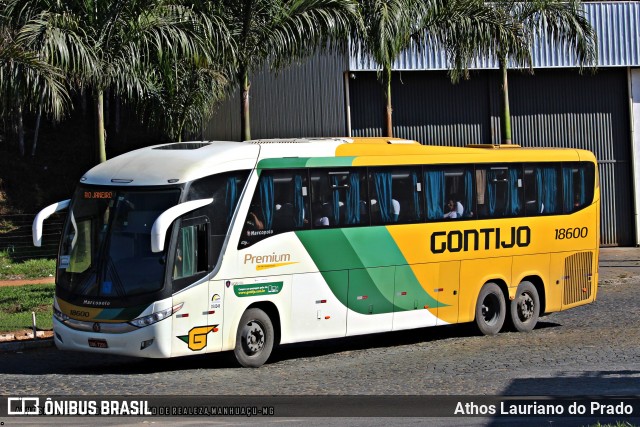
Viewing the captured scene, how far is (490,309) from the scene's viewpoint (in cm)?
2064

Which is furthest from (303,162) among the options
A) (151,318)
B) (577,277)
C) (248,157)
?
(577,277)

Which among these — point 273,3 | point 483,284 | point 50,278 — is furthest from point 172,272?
point 50,278

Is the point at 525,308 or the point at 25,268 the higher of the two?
Result: the point at 25,268

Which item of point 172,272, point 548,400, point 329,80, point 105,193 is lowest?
point 548,400

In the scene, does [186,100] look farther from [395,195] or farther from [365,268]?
[365,268]

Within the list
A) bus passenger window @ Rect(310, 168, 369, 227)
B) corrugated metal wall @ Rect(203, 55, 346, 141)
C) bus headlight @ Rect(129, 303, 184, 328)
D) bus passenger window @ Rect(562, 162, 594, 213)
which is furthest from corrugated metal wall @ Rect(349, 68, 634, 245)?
bus headlight @ Rect(129, 303, 184, 328)

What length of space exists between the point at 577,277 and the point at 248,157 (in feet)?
27.6

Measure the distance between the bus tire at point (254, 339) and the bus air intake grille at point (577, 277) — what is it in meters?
7.53

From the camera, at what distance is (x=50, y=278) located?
27.6 metres

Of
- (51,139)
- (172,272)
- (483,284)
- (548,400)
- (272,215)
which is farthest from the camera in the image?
(51,139)

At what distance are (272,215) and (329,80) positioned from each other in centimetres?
1812

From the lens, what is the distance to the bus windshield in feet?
50.5

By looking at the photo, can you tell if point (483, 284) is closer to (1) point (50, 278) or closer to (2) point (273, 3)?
(2) point (273, 3)

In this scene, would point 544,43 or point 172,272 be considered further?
point 544,43
